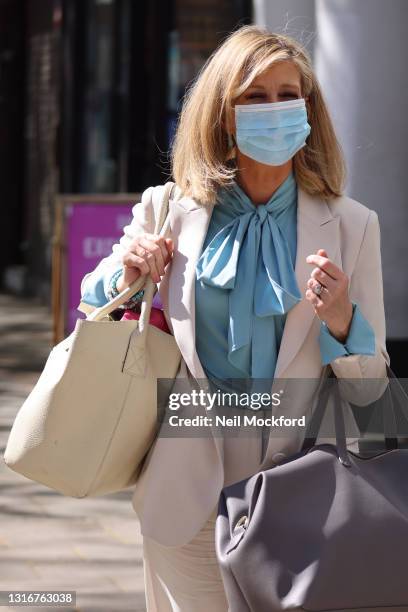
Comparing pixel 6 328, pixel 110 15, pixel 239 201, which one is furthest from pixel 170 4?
pixel 239 201

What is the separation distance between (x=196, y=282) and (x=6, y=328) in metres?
9.57

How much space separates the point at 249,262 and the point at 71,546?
286cm

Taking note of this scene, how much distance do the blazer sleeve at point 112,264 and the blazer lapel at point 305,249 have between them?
0.35 m

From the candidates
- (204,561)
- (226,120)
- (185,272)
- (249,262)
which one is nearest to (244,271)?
(249,262)

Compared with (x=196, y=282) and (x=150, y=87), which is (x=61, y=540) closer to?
(x=196, y=282)

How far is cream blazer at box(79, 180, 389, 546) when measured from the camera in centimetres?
297

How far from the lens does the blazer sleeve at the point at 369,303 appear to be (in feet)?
9.64

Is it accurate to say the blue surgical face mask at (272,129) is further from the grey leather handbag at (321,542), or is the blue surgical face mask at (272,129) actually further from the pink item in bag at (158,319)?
the grey leather handbag at (321,542)

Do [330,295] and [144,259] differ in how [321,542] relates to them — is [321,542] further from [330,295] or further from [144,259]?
[144,259]

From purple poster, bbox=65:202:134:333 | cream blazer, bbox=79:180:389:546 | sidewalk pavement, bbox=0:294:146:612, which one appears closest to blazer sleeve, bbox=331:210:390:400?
cream blazer, bbox=79:180:389:546

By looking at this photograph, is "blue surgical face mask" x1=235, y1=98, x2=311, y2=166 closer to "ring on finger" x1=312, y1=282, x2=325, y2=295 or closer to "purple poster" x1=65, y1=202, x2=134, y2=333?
"ring on finger" x1=312, y1=282, x2=325, y2=295

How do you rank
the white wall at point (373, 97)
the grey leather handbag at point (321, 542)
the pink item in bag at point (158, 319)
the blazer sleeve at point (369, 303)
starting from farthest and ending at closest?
the white wall at point (373, 97)
the pink item in bag at point (158, 319)
the blazer sleeve at point (369, 303)
the grey leather handbag at point (321, 542)

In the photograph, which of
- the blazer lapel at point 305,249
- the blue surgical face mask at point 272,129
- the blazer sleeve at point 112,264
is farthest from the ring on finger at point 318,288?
the blazer sleeve at point 112,264

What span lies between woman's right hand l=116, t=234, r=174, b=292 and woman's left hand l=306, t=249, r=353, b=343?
324 millimetres
